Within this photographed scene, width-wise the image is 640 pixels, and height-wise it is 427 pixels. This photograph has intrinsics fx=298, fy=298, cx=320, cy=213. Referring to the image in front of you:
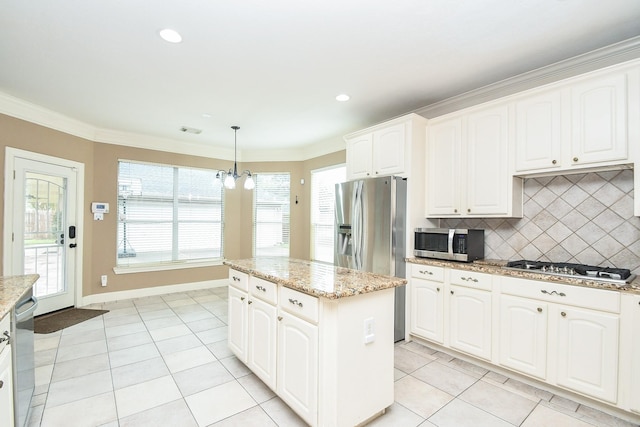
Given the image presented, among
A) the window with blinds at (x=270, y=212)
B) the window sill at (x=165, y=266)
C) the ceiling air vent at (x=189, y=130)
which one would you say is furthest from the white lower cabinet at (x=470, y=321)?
the window sill at (x=165, y=266)

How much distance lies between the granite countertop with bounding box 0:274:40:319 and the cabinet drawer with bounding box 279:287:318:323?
4.48ft

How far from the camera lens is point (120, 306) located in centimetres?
445

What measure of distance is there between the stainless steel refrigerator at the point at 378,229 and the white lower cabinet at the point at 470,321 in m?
0.55

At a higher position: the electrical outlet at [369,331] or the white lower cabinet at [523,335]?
the electrical outlet at [369,331]

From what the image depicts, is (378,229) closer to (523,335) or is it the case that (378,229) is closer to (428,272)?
(428,272)

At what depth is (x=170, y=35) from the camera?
219 centimetres

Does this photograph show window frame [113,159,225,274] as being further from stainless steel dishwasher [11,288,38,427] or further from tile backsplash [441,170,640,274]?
tile backsplash [441,170,640,274]

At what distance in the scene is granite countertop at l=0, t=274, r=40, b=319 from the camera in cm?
146

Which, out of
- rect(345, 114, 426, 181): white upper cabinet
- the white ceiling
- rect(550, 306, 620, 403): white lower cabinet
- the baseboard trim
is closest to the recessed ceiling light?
the white ceiling

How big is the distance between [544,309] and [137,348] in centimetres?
373

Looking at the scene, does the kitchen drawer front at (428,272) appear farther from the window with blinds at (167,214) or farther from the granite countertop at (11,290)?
the window with blinds at (167,214)

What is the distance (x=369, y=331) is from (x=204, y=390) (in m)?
1.45

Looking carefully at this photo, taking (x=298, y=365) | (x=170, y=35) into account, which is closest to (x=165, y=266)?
(x=170, y=35)

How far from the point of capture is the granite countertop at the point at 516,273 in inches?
77.4
